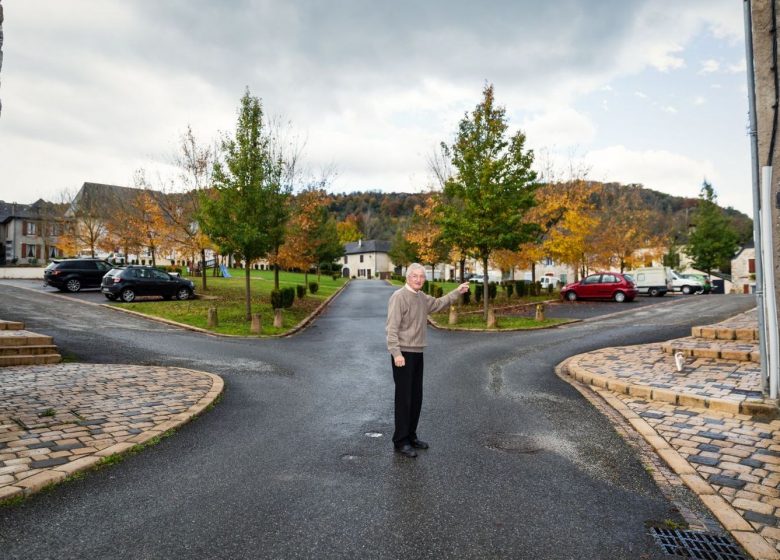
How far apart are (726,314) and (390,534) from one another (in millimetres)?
19267

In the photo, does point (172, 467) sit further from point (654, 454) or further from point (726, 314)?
point (726, 314)

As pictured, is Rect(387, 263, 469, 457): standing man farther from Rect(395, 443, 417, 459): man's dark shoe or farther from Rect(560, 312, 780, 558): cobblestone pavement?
Rect(560, 312, 780, 558): cobblestone pavement

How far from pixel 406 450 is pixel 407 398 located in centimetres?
51

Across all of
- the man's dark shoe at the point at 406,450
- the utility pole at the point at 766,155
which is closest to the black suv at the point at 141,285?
the man's dark shoe at the point at 406,450

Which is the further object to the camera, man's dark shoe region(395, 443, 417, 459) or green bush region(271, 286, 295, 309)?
green bush region(271, 286, 295, 309)

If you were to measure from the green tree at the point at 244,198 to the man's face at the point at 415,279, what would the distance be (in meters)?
13.0

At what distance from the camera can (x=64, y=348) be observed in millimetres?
11273

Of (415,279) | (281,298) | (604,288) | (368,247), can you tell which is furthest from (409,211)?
(415,279)

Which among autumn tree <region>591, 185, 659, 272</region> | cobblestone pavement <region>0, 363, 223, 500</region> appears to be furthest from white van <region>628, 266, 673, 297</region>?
cobblestone pavement <region>0, 363, 223, 500</region>

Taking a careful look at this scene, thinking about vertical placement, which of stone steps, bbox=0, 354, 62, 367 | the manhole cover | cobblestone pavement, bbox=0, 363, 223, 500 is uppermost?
stone steps, bbox=0, 354, 62, 367

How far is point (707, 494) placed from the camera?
3.97 m

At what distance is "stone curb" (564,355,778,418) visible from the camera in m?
6.08

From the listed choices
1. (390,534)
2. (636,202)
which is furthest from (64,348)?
(636,202)

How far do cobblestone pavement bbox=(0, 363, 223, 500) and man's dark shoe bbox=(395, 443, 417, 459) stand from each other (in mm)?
2707
